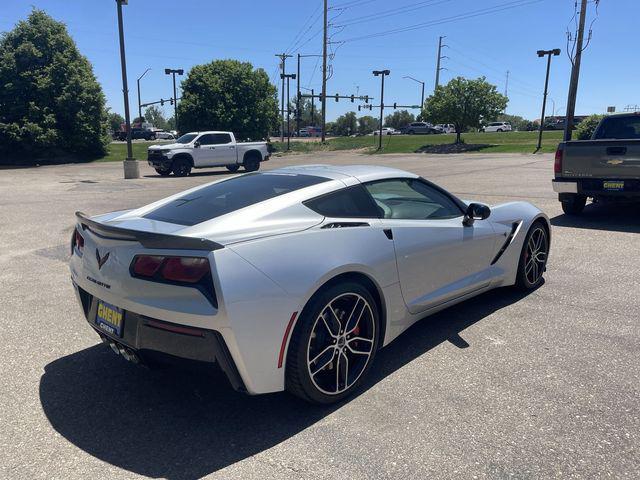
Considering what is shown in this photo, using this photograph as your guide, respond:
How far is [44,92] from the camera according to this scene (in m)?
29.9

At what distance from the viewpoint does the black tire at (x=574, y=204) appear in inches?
373

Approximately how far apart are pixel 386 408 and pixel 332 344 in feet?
1.64

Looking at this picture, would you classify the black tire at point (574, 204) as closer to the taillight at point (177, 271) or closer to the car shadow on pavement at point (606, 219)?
the car shadow on pavement at point (606, 219)

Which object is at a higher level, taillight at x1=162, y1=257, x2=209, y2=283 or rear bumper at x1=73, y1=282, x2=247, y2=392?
taillight at x1=162, y1=257, x2=209, y2=283

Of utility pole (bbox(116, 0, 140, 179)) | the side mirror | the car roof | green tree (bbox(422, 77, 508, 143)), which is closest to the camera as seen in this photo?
the car roof

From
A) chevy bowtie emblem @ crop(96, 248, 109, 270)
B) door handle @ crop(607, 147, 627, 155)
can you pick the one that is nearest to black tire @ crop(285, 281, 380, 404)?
chevy bowtie emblem @ crop(96, 248, 109, 270)

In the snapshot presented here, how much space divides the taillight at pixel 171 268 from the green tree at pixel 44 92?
101 ft

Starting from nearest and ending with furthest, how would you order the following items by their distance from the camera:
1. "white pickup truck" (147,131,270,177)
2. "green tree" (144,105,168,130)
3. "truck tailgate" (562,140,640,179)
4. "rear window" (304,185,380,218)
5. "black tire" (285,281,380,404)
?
"black tire" (285,281,380,404) → "rear window" (304,185,380,218) → "truck tailgate" (562,140,640,179) → "white pickup truck" (147,131,270,177) → "green tree" (144,105,168,130)

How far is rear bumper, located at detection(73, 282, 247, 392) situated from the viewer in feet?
8.58

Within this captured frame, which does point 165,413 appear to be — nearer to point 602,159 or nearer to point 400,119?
point 602,159

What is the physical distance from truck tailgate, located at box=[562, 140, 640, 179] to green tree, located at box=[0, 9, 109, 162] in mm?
28974

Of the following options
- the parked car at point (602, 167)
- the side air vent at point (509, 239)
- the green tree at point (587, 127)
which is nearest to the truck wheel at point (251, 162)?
the parked car at point (602, 167)

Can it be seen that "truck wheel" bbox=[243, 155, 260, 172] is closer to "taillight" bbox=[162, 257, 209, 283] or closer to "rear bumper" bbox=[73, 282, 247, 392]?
"rear bumper" bbox=[73, 282, 247, 392]

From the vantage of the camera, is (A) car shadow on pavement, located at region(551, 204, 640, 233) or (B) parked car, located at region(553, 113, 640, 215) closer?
(B) parked car, located at region(553, 113, 640, 215)
